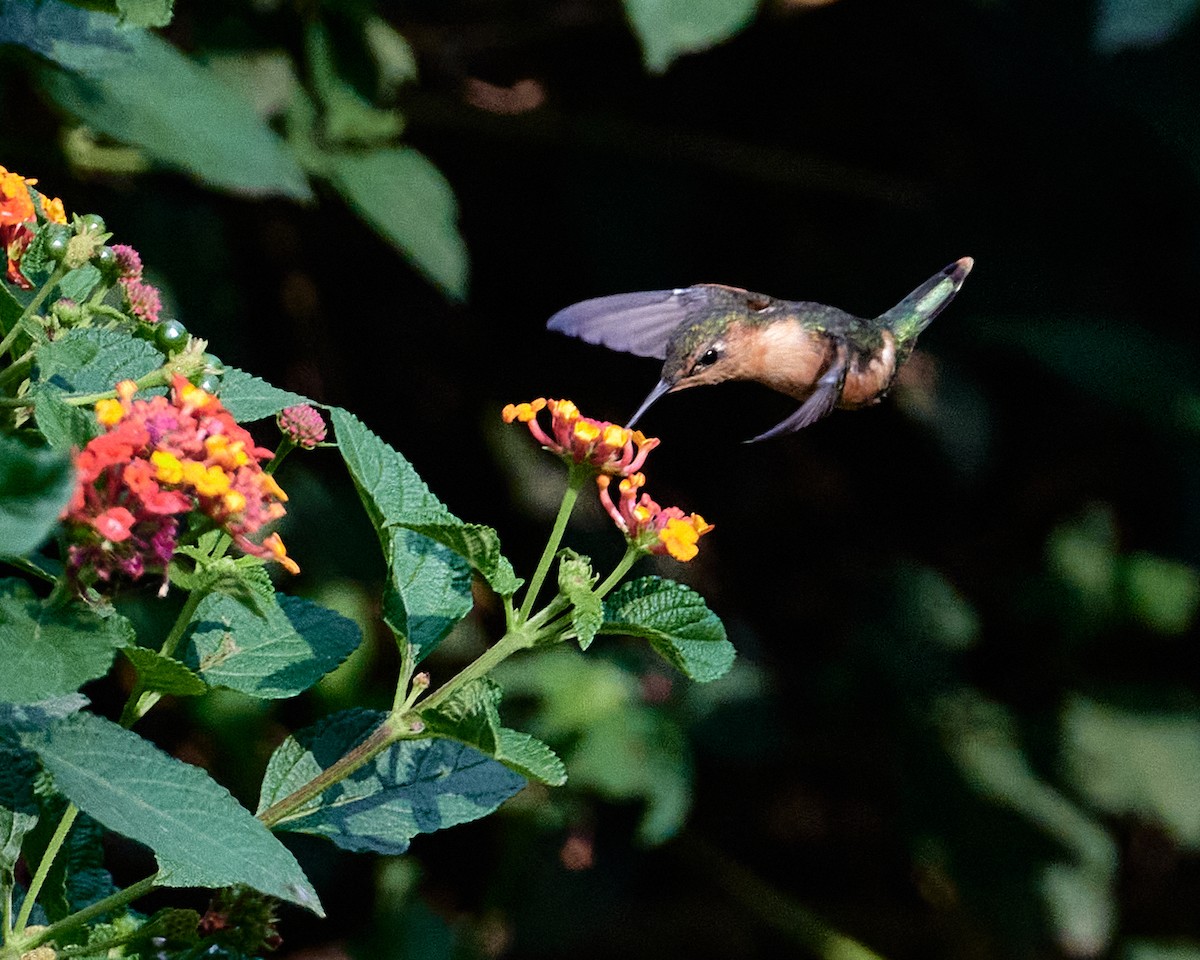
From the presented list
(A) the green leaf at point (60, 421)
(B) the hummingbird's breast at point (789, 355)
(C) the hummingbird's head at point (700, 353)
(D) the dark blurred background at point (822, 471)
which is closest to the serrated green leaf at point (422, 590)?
(A) the green leaf at point (60, 421)

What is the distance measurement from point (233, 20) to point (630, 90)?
3.82 feet

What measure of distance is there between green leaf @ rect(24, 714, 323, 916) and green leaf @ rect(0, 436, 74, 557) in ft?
0.58

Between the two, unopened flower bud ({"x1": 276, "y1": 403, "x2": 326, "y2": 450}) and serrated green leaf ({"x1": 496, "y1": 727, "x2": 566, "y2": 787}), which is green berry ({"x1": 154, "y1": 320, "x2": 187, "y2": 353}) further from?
serrated green leaf ({"x1": 496, "y1": 727, "x2": 566, "y2": 787})

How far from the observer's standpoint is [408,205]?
2.12 meters

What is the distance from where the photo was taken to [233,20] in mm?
2088

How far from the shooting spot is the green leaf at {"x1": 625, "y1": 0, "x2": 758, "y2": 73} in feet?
6.18

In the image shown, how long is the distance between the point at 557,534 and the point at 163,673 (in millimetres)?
245

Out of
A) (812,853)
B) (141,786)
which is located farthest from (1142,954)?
(141,786)

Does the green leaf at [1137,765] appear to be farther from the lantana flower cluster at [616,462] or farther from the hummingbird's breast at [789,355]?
the lantana flower cluster at [616,462]

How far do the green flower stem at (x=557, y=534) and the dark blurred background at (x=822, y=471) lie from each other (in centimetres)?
147

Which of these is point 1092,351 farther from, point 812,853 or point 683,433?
point 812,853

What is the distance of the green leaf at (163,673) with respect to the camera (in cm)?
82

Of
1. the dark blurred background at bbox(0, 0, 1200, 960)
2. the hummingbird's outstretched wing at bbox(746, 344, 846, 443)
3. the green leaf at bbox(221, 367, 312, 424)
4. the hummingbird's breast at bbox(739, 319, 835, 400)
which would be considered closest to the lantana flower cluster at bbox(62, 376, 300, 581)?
the green leaf at bbox(221, 367, 312, 424)

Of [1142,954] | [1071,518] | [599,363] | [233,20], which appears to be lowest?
[1142,954]
